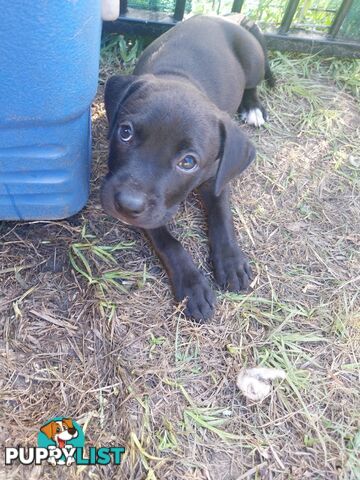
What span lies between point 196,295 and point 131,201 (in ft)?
2.31

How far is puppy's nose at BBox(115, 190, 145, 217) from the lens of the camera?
229 centimetres

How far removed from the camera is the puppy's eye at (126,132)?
7.85ft

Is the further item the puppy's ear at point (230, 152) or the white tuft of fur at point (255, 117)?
the white tuft of fur at point (255, 117)

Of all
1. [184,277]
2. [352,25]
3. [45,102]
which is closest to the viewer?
[45,102]

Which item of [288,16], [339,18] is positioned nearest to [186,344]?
[288,16]

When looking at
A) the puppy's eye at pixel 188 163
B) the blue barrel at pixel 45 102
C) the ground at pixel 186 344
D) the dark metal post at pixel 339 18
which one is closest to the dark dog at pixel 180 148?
the puppy's eye at pixel 188 163

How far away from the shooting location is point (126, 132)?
243cm

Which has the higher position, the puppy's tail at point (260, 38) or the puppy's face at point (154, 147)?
the puppy's face at point (154, 147)

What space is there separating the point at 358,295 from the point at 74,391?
1805 millimetres

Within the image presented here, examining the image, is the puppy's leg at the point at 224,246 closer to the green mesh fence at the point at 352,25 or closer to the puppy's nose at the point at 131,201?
the puppy's nose at the point at 131,201

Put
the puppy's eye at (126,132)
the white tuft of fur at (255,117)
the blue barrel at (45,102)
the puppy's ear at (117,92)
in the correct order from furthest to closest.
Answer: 1. the white tuft of fur at (255,117)
2. the puppy's ear at (117,92)
3. the puppy's eye at (126,132)
4. the blue barrel at (45,102)

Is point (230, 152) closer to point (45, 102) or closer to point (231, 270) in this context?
point (231, 270)

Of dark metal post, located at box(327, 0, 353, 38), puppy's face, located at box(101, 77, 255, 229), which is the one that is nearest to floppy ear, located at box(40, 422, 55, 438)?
puppy's face, located at box(101, 77, 255, 229)

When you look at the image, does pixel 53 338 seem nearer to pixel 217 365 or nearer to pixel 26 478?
pixel 26 478
